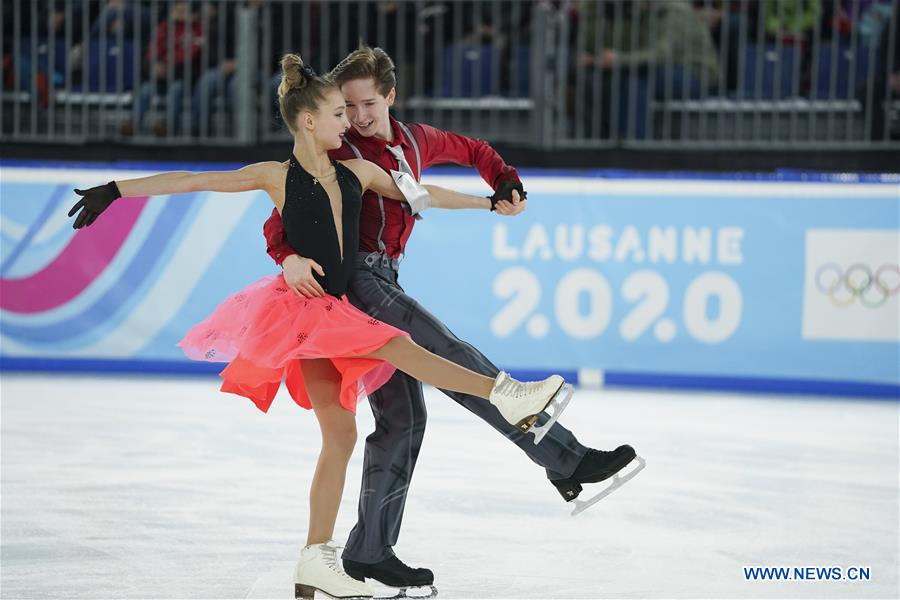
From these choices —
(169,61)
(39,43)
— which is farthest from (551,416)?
(39,43)

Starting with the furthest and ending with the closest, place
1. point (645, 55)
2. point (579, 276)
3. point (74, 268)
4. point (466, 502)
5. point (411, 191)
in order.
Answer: point (645, 55) < point (74, 268) < point (579, 276) < point (466, 502) < point (411, 191)

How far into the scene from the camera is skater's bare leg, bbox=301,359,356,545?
3344 mm

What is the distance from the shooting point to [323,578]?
11.0 ft

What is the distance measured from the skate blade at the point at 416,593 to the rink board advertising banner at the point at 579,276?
4.04 m

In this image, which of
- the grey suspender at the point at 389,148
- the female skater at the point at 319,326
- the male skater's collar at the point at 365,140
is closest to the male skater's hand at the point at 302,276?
the female skater at the point at 319,326

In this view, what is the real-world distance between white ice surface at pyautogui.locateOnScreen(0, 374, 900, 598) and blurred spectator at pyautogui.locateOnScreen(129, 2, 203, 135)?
2051mm

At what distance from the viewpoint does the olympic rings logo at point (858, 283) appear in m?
A: 7.25

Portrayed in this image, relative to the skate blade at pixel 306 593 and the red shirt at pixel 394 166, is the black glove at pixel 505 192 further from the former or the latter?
the skate blade at pixel 306 593

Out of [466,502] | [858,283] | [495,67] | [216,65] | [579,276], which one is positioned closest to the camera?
[466,502]

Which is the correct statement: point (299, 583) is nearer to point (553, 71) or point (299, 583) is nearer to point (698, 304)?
point (698, 304)

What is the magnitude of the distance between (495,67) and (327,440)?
5.12m

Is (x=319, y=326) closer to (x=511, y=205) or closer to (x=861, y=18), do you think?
(x=511, y=205)

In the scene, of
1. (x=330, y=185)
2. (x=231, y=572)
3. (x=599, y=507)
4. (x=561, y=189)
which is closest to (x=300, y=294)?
(x=330, y=185)

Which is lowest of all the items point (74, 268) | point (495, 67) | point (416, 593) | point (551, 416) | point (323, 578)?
point (416, 593)
